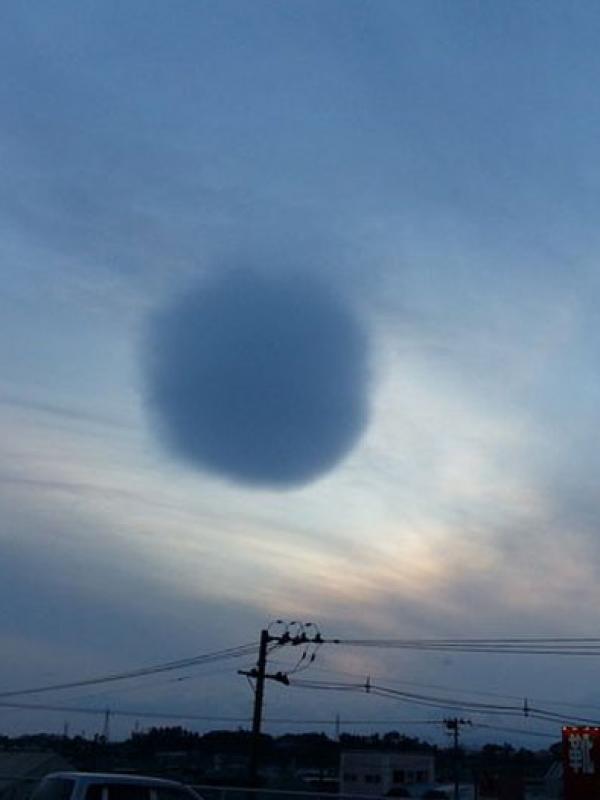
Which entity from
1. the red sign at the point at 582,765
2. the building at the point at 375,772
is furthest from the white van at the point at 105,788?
the building at the point at 375,772

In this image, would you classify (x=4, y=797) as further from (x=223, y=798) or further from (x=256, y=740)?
(x=256, y=740)

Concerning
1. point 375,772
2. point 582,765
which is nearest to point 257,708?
point 582,765

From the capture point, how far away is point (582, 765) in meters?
→ 33.6

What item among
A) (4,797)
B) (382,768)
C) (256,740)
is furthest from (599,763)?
(382,768)

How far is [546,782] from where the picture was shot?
2596 inches

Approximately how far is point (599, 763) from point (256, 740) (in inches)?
528

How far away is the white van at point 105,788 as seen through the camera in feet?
52.6

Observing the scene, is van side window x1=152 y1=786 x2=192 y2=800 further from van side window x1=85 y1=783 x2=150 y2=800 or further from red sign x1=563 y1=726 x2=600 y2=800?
red sign x1=563 y1=726 x2=600 y2=800

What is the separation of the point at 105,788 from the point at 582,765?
21.1 m

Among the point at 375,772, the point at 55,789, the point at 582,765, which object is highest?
the point at 375,772

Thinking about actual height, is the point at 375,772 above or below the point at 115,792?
above

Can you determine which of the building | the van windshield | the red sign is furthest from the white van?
the building

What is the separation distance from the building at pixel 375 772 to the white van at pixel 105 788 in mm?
69306

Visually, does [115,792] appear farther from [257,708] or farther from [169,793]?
[257,708]
